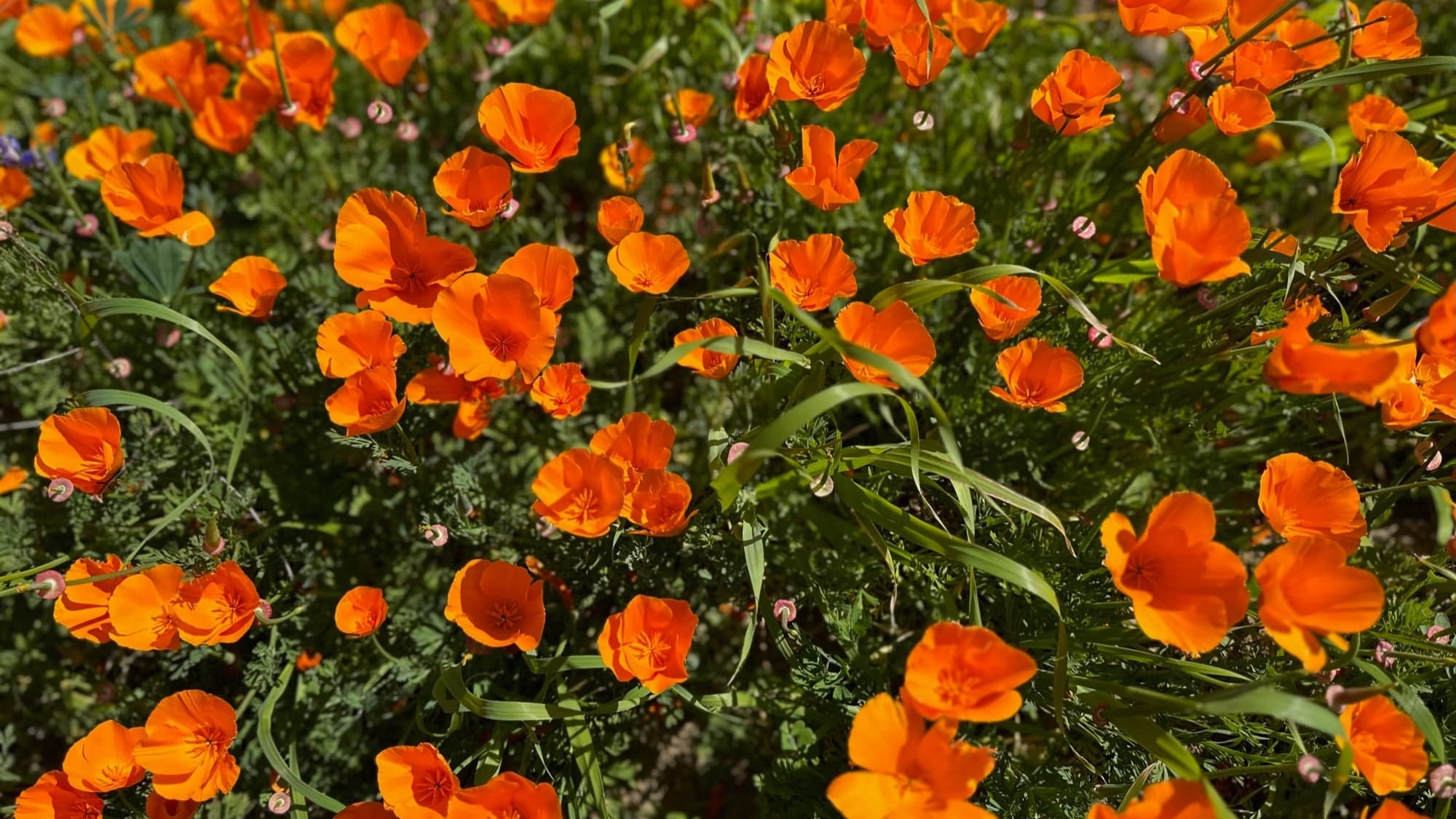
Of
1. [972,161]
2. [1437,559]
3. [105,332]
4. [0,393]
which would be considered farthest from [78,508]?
[1437,559]

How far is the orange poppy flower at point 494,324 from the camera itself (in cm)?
162

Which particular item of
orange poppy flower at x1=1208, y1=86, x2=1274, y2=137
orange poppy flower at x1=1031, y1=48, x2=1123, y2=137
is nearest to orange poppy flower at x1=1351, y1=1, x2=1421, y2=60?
orange poppy flower at x1=1208, y1=86, x2=1274, y2=137

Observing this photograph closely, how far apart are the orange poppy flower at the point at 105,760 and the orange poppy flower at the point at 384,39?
A: 1564mm

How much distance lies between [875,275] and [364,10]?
4.97ft

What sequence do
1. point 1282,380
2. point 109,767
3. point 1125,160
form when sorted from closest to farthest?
point 1282,380 < point 109,767 < point 1125,160

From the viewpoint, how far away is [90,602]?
165cm

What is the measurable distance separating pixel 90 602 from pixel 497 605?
0.75 meters

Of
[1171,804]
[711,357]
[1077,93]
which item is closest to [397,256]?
[711,357]

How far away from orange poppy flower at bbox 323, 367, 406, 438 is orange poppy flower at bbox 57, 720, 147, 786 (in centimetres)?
70

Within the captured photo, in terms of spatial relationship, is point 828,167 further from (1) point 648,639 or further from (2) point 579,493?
(1) point 648,639

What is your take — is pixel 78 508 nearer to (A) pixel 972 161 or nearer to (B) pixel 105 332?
(B) pixel 105 332

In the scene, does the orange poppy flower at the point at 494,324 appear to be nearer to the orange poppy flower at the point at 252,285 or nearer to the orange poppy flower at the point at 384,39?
the orange poppy flower at the point at 252,285

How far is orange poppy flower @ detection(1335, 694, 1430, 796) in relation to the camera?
1408 millimetres

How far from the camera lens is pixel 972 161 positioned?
2586 mm
